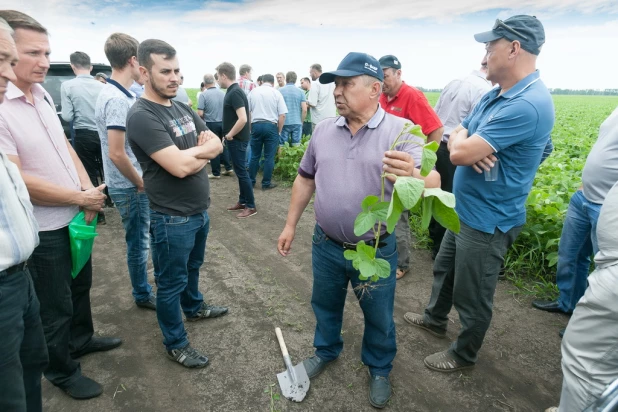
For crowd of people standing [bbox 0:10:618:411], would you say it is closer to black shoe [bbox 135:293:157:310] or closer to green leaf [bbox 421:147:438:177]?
green leaf [bbox 421:147:438:177]

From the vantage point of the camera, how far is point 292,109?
8570 millimetres

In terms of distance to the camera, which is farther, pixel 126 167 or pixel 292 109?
pixel 292 109

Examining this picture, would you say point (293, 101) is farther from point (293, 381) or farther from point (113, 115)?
point (293, 381)

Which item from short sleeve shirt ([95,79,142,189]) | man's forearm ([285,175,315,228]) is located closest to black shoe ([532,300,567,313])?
man's forearm ([285,175,315,228])

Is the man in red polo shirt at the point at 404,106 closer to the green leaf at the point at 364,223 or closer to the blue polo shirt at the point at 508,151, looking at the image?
the blue polo shirt at the point at 508,151

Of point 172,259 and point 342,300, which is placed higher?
point 172,259

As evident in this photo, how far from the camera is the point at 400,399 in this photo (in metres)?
2.45

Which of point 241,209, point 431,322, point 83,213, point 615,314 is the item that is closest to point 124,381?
A: point 83,213

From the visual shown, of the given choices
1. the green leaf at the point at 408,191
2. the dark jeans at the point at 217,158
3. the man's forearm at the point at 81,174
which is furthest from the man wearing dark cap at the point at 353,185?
the dark jeans at the point at 217,158

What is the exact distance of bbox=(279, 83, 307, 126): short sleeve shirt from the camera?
8.43m

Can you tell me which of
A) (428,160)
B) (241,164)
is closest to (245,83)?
(241,164)

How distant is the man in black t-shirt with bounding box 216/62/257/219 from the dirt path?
6.08 ft

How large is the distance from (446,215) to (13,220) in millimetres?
1918

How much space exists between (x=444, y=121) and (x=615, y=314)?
10.6 ft
